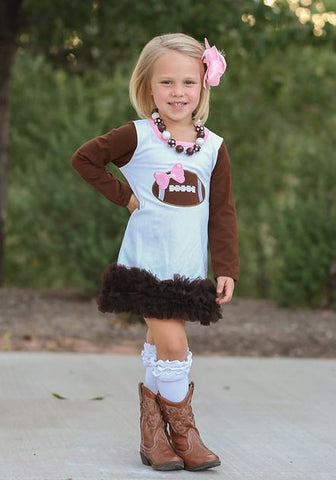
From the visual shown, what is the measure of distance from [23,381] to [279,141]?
1050 centimetres

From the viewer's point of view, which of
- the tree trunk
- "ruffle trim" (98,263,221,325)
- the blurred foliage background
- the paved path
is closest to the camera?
"ruffle trim" (98,263,221,325)

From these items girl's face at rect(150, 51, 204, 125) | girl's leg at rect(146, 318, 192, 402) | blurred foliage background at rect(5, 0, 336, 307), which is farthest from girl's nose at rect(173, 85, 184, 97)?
blurred foliage background at rect(5, 0, 336, 307)

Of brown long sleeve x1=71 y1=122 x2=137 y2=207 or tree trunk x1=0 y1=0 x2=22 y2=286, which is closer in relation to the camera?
brown long sleeve x1=71 y1=122 x2=137 y2=207

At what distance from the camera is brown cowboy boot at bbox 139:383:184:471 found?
4.17 meters

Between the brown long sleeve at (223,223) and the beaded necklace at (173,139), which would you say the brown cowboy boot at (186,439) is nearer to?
the brown long sleeve at (223,223)

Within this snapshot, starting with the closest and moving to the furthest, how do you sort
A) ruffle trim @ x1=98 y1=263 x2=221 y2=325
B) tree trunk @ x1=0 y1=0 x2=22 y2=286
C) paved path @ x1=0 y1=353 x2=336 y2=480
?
ruffle trim @ x1=98 y1=263 x2=221 y2=325
paved path @ x1=0 y1=353 x2=336 y2=480
tree trunk @ x1=0 y1=0 x2=22 y2=286

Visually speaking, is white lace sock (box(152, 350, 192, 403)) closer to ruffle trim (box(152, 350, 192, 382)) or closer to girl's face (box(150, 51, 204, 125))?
ruffle trim (box(152, 350, 192, 382))

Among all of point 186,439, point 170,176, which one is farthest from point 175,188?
point 186,439

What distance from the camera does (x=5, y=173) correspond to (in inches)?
457

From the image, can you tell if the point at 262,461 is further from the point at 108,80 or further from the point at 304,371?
the point at 108,80

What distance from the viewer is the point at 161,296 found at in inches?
162

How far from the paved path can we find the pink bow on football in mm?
1172

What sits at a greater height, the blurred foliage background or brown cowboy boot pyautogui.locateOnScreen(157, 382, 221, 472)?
the blurred foliage background

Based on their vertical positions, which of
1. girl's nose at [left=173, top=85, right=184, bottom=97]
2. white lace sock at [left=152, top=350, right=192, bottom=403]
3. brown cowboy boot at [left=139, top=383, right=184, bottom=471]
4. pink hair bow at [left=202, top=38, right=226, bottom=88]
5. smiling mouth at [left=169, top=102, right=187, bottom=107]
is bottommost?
brown cowboy boot at [left=139, top=383, right=184, bottom=471]
